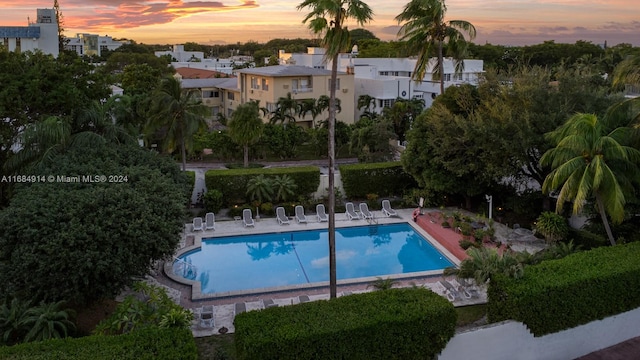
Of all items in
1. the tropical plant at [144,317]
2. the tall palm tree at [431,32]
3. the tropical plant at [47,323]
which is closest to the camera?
the tropical plant at [144,317]

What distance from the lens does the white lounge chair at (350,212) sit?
79.4 feet

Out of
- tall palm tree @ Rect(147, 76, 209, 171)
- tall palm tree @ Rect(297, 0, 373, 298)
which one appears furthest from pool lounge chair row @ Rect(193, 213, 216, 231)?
tall palm tree @ Rect(297, 0, 373, 298)

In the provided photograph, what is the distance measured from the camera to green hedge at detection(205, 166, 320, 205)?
993 inches

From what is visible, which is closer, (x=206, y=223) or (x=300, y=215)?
(x=206, y=223)

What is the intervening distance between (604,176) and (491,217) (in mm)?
8986

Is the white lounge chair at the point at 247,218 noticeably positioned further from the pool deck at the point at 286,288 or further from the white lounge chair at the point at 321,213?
the white lounge chair at the point at 321,213

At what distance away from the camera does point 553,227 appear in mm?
19391

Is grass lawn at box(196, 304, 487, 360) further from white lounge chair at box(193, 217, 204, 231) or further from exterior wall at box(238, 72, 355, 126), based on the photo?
exterior wall at box(238, 72, 355, 126)

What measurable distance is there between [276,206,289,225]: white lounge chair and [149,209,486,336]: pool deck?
9.4 inches

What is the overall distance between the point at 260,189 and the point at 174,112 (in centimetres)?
559

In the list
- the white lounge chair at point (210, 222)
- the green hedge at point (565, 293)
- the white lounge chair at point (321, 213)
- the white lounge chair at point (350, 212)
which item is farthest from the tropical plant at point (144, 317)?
the white lounge chair at point (350, 212)

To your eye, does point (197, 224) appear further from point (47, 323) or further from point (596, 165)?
point (596, 165)

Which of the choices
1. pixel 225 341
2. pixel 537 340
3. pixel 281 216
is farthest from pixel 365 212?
pixel 537 340

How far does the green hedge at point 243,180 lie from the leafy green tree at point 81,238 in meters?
9.91
